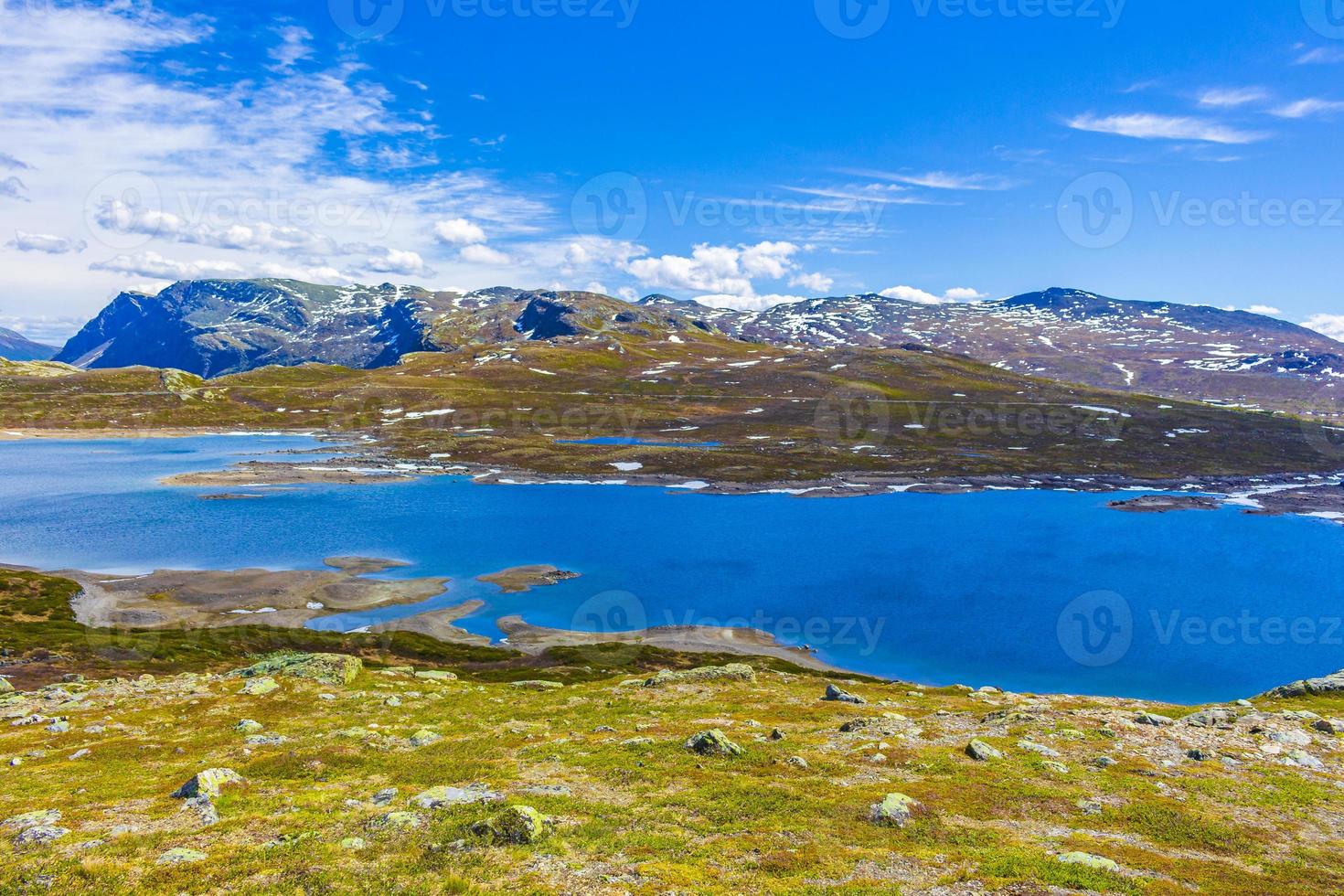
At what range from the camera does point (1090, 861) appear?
18.1 m

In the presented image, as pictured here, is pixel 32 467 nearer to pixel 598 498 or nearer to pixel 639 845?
pixel 598 498

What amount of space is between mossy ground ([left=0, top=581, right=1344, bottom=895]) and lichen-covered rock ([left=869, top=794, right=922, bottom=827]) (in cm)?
38

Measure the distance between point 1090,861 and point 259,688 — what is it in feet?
142

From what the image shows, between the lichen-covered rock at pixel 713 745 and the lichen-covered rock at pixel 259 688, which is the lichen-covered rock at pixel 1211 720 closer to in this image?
the lichen-covered rock at pixel 713 745

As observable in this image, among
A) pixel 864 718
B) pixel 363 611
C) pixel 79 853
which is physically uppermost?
pixel 79 853

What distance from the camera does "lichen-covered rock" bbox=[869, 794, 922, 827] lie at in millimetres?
21344

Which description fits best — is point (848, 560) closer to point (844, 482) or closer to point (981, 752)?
point (844, 482)

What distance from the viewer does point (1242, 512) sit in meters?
137

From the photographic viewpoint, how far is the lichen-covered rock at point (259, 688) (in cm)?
4047

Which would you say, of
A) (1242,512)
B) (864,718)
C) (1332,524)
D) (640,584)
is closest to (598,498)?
(640,584)

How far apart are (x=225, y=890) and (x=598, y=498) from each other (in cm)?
12346

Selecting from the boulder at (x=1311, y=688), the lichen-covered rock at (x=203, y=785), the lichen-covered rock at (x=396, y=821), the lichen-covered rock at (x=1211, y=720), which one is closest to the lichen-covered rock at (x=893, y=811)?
the lichen-covered rock at (x=396, y=821)

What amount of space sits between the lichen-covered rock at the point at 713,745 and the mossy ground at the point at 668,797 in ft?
2.67

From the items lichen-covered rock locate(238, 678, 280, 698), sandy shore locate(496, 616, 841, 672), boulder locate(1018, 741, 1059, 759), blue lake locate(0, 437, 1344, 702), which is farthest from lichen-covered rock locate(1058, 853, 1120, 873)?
blue lake locate(0, 437, 1344, 702)
